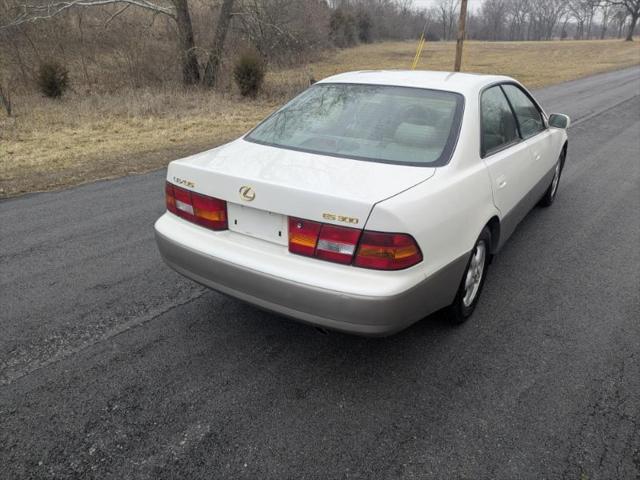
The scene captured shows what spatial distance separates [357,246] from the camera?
2.27 meters

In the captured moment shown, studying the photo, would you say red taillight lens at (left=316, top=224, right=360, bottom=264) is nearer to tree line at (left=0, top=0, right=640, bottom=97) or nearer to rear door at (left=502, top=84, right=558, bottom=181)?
rear door at (left=502, top=84, right=558, bottom=181)

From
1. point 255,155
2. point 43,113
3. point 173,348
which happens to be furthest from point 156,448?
point 43,113

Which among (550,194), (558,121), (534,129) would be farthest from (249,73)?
(534,129)

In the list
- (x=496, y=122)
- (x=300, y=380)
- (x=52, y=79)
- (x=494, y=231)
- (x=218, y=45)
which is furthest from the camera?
(x=218, y=45)

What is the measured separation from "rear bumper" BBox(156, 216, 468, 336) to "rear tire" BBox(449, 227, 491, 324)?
0.76ft

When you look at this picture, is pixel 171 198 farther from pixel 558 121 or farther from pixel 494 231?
pixel 558 121

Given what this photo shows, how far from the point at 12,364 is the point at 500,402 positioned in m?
2.66

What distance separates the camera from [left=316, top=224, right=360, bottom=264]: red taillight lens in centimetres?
227

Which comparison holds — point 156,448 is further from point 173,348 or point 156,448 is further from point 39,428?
point 173,348

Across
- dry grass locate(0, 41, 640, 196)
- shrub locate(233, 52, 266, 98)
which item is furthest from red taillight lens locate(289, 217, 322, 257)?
shrub locate(233, 52, 266, 98)

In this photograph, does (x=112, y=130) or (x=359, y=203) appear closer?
(x=359, y=203)

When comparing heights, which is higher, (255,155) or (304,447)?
(255,155)

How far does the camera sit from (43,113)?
12406 millimetres

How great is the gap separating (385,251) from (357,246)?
0.13m
